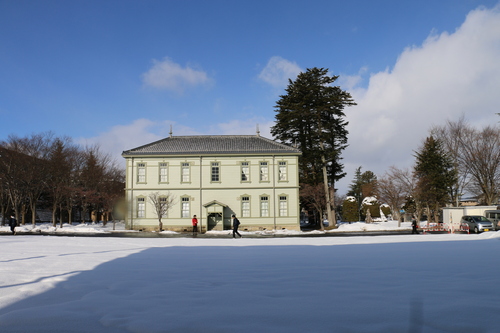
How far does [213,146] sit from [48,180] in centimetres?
1981

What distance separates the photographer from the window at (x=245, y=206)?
35469mm

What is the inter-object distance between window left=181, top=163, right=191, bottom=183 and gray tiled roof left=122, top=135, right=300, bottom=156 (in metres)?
1.29

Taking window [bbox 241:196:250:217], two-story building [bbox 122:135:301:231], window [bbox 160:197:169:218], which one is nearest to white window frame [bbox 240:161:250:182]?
two-story building [bbox 122:135:301:231]

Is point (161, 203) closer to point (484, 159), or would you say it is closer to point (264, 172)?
point (264, 172)

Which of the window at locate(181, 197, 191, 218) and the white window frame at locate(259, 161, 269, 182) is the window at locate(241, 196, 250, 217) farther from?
the window at locate(181, 197, 191, 218)

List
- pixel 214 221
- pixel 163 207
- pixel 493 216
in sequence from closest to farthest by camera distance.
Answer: pixel 493 216 < pixel 163 207 < pixel 214 221

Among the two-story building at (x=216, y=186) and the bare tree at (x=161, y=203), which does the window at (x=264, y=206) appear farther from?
the bare tree at (x=161, y=203)

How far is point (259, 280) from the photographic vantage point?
705 centimetres

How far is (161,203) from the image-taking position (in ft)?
115

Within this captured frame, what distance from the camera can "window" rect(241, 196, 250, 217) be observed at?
116 feet

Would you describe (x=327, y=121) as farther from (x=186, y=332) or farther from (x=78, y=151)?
(x=186, y=332)

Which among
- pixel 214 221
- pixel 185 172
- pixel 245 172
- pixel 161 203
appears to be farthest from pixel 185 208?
pixel 245 172

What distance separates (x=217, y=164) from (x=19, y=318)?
31818 millimetres

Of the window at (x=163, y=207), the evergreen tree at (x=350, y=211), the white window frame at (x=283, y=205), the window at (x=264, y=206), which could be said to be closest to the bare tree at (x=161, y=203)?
the window at (x=163, y=207)
